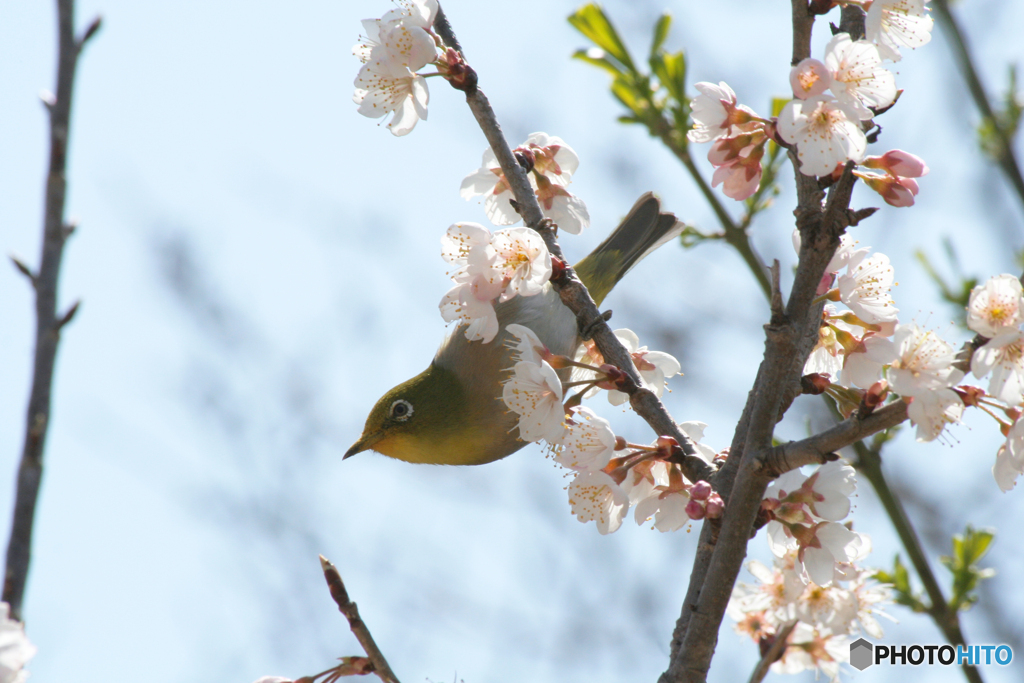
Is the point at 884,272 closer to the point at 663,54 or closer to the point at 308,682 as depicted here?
the point at 308,682

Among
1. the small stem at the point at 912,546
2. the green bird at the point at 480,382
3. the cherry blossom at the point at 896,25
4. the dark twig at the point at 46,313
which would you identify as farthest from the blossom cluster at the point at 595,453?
the small stem at the point at 912,546

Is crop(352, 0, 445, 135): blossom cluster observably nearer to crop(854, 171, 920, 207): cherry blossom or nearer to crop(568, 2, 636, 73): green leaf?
crop(854, 171, 920, 207): cherry blossom

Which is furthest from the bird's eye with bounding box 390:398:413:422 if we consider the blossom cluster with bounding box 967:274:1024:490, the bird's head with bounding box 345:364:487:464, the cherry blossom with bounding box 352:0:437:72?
the blossom cluster with bounding box 967:274:1024:490

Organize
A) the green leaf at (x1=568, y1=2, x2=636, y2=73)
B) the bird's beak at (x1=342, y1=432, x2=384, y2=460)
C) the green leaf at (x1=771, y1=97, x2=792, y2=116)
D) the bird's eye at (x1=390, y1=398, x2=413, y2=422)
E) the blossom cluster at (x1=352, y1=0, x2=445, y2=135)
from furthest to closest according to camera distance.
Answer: the bird's beak at (x1=342, y1=432, x2=384, y2=460) < the bird's eye at (x1=390, y1=398, x2=413, y2=422) < the green leaf at (x1=568, y1=2, x2=636, y2=73) < the green leaf at (x1=771, y1=97, x2=792, y2=116) < the blossom cluster at (x1=352, y1=0, x2=445, y2=135)

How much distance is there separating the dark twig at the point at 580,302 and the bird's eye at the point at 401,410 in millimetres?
1852

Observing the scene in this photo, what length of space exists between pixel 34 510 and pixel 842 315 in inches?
80.4

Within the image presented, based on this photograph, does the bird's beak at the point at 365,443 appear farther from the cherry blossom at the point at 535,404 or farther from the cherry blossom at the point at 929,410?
the cherry blossom at the point at 929,410

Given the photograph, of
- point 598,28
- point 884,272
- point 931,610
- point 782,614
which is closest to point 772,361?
point 884,272

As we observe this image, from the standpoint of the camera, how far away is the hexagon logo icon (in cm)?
299

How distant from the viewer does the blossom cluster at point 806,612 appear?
9.20 ft

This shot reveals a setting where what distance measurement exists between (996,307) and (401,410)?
2.89m

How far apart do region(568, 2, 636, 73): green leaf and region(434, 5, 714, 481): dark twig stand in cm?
151

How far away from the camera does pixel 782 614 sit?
9.45 feet

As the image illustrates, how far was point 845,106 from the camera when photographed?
1.81m
